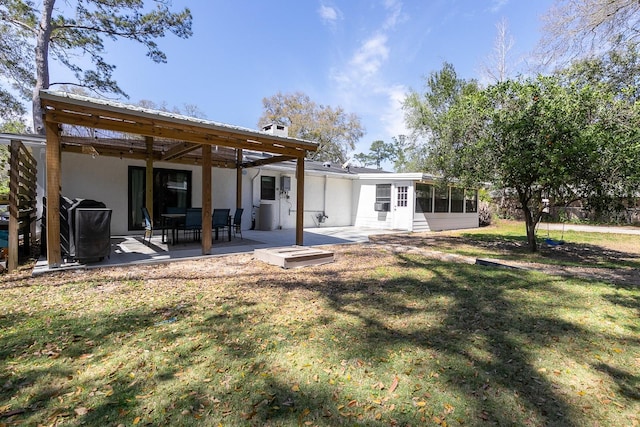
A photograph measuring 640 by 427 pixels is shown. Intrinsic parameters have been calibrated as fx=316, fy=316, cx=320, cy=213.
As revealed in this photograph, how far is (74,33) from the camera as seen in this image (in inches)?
494

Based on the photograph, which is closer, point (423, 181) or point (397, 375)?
point (397, 375)

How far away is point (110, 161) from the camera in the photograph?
30.0 ft

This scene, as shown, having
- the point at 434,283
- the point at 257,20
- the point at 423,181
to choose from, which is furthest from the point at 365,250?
the point at 257,20

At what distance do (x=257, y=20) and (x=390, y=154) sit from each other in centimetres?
4301

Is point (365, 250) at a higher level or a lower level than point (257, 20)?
lower

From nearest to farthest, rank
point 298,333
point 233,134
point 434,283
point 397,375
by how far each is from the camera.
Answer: point 397,375 → point 298,333 → point 434,283 → point 233,134

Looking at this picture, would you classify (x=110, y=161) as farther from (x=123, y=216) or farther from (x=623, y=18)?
(x=623, y=18)

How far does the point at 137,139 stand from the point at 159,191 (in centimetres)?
216

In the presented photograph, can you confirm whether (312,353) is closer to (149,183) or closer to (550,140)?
(550,140)

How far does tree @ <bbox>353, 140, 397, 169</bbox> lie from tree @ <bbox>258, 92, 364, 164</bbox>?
2449 centimetres

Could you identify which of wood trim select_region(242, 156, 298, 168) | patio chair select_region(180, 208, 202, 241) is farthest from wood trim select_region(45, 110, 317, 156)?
patio chair select_region(180, 208, 202, 241)

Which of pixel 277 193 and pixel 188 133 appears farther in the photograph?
pixel 277 193

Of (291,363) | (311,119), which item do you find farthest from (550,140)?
(311,119)

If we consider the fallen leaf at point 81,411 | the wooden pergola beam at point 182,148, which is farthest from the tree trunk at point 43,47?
the fallen leaf at point 81,411
